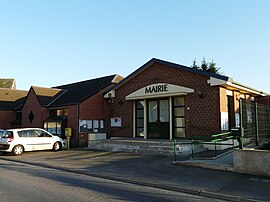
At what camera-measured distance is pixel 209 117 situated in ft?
51.6

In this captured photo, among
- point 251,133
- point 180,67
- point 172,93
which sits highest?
point 180,67

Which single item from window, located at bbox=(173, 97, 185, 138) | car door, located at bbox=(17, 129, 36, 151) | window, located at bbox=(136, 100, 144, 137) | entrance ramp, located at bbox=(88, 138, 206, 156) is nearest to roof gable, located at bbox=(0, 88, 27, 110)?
car door, located at bbox=(17, 129, 36, 151)

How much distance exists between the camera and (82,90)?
2445 centimetres

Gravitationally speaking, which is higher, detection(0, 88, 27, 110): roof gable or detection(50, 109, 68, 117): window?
detection(0, 88, 27, 110): roof gable

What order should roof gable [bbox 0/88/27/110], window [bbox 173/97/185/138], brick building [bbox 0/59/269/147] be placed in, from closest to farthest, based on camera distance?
1. brick building [bbox 0/59/269/147]
2. window [bbox 173/97/185/138]
3. roof gable [bbox 0/88/27/110]

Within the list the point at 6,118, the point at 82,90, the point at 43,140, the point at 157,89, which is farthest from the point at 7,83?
the point at 157,89

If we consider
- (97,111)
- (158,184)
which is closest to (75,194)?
(158,184)

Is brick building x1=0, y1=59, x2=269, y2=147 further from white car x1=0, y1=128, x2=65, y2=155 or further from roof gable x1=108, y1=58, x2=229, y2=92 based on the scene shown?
white car x1=0, y1=128, x2=65, y2=155

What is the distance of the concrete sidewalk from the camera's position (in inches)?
299

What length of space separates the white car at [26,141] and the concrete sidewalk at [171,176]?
2794mm

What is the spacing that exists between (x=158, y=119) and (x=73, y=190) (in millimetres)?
11318

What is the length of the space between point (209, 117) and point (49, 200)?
36.9ft

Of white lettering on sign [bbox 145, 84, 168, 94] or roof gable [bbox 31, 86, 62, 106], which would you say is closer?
white lettering on sign [bbox 145, 84, 168, 94]

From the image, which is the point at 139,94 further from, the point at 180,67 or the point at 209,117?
the point at 209,117
